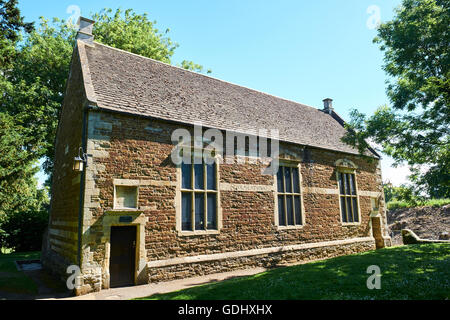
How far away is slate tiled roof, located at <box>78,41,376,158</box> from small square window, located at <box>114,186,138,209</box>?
2.59 meters

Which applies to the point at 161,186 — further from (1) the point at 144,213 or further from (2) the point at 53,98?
(2) the point at 53,98

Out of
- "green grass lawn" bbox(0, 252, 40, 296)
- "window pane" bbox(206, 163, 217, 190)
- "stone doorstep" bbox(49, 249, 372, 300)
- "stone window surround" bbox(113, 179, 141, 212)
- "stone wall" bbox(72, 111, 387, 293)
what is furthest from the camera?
"window pane" bbox(206, 163, 217, 190)

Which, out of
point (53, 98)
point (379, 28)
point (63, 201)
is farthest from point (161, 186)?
point (53, 98)

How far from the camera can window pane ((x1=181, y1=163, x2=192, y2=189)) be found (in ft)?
34.1

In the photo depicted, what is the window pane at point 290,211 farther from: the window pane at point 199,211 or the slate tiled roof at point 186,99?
the window pane at point 199,211

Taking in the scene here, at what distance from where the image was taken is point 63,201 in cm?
1114

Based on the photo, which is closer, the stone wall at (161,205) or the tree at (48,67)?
the stone wall at (161,205)

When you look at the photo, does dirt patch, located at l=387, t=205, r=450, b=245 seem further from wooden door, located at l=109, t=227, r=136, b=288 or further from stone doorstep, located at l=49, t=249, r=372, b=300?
wooden door, located at l=109, t=227, r=136, b=288

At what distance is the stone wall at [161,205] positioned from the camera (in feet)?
27.9

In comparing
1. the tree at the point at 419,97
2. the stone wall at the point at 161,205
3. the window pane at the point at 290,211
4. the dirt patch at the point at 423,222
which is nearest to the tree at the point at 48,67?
the stone wall at the point at 161,205

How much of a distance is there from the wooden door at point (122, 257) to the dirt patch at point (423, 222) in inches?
787

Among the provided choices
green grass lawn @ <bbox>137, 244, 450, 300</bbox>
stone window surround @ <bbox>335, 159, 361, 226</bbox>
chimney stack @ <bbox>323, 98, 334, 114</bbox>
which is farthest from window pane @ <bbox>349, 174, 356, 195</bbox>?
green grass lawn @ <bbox>137, 244, 450, 300</bbox>

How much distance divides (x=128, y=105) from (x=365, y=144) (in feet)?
34.3

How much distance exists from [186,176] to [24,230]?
55.6 feet
